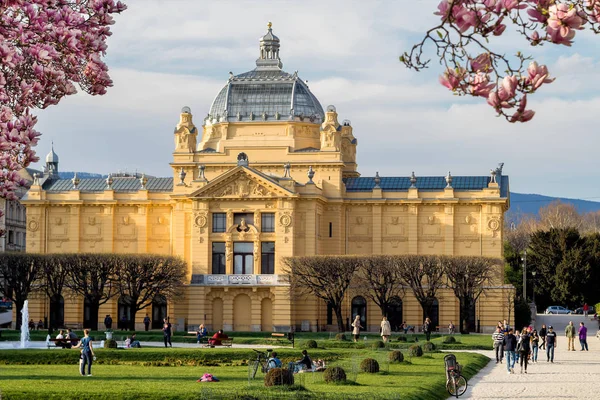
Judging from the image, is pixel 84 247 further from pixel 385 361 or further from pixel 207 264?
pixel 385 361

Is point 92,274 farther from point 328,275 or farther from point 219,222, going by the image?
point 328,275

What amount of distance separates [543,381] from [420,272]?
40215 millimetres

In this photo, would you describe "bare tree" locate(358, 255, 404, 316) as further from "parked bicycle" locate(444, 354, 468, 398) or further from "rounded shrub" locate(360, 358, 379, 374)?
"parked bicycle" locate(444, 354, 468, 398)

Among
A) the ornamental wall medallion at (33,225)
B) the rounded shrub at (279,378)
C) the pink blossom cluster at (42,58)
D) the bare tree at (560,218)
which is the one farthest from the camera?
the bare tree at (560,218)

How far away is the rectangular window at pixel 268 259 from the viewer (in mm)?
87625

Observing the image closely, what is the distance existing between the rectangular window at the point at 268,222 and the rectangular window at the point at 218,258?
3.20 meters

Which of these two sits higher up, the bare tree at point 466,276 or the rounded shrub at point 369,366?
the bare tree at point 466,276

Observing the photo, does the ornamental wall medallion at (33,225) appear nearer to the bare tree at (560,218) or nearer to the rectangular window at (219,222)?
the rectangular window at (219,222)

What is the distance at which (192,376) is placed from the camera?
142 ft

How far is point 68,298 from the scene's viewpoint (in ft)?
291

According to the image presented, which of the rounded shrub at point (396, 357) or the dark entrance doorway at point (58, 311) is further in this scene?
the dark entrance doorway at point (58, 311)

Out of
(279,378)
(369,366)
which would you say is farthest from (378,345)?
(279,378)

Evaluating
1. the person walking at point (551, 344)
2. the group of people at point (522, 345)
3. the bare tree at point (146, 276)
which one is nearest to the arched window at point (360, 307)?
the bare tree at point (146, 276)

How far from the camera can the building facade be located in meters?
87.2
